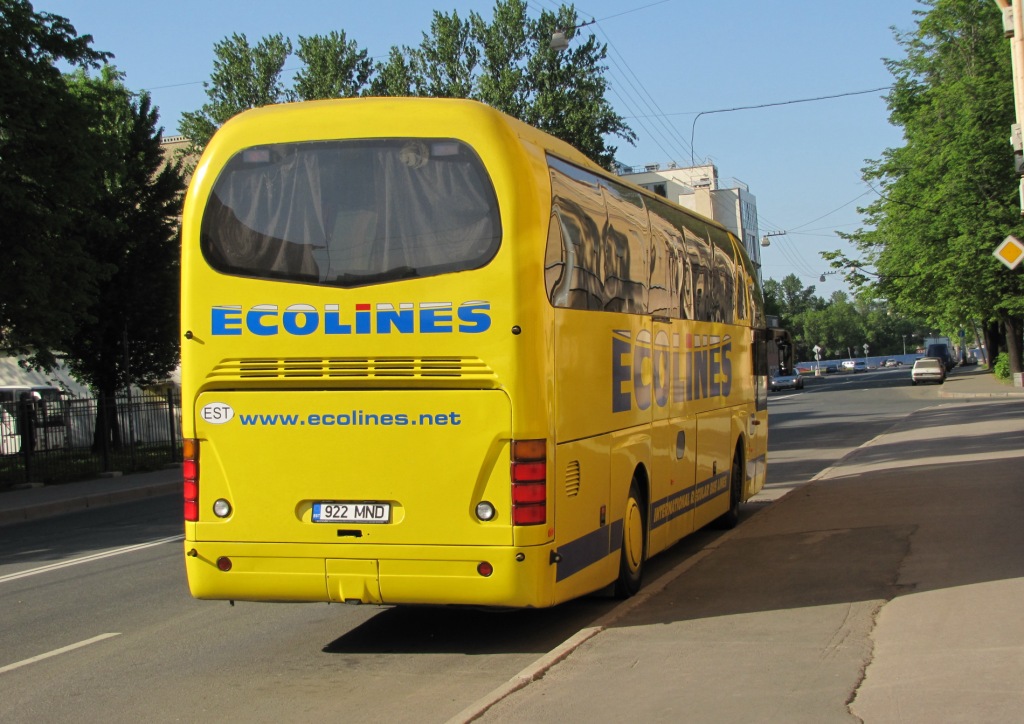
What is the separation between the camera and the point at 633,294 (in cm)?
915

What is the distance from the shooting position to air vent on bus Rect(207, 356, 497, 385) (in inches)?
280

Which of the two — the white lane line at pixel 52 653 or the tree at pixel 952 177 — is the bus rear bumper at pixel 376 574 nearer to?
the white lane line at pixel 52 653

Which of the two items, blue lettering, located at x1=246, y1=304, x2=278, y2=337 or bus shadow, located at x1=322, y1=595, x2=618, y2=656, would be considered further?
bus shadow, located at x1=322, y1=595, x2=618, y2=656

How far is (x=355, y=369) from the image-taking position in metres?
7.23

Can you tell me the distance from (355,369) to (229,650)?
2187 millimetres

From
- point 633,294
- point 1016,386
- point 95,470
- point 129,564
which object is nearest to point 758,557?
point 633,294

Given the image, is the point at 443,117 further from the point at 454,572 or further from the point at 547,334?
the point at 454,572

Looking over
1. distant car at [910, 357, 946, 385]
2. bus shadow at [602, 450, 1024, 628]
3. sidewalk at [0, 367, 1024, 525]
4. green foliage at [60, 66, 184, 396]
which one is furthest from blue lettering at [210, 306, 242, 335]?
distant car at [910, 357, 946, 385]

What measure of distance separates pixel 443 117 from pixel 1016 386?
45898 millimetres

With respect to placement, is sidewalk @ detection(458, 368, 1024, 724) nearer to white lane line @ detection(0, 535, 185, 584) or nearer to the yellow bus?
the yellow bus

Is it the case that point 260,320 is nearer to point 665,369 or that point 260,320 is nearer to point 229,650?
point 229,650

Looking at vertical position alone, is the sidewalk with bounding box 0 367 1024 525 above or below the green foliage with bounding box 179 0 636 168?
below

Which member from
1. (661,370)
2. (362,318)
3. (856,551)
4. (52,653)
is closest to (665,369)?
(661,370)

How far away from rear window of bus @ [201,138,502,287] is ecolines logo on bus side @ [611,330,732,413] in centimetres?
183
